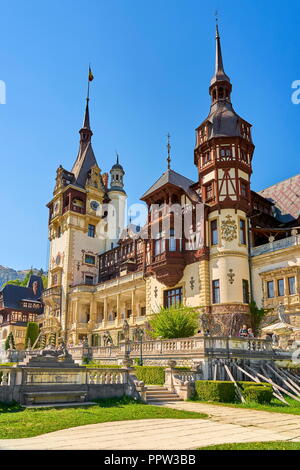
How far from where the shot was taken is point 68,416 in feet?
40.0

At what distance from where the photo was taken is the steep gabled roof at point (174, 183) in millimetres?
41272

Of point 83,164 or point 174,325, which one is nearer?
point 174,325

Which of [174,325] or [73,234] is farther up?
[73,234]

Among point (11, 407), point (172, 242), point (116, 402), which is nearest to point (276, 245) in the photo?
point (172, 242)

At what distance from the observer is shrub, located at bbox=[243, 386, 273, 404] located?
695 inches

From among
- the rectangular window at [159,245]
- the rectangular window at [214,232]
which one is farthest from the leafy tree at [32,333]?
the rectangular window at [214,232]

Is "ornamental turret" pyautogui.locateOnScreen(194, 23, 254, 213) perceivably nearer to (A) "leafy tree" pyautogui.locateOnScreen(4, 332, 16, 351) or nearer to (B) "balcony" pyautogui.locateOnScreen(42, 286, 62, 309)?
(B) "balcony" pyautogui.locateOnScreen(42, 286, 62, 309)

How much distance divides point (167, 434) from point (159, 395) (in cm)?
919

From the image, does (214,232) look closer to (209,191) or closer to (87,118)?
(209,191)

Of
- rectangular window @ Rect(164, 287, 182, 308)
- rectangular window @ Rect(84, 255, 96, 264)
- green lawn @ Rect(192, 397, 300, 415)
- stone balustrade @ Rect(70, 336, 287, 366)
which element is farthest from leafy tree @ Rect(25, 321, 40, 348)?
green lawn @ Rect(192, 397, 300, 415)

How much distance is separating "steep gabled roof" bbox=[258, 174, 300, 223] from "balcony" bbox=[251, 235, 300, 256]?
5.28 meters

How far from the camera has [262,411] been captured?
51.5 ft

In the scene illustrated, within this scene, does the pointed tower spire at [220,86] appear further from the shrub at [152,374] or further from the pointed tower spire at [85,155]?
the shrub at [152,374]
